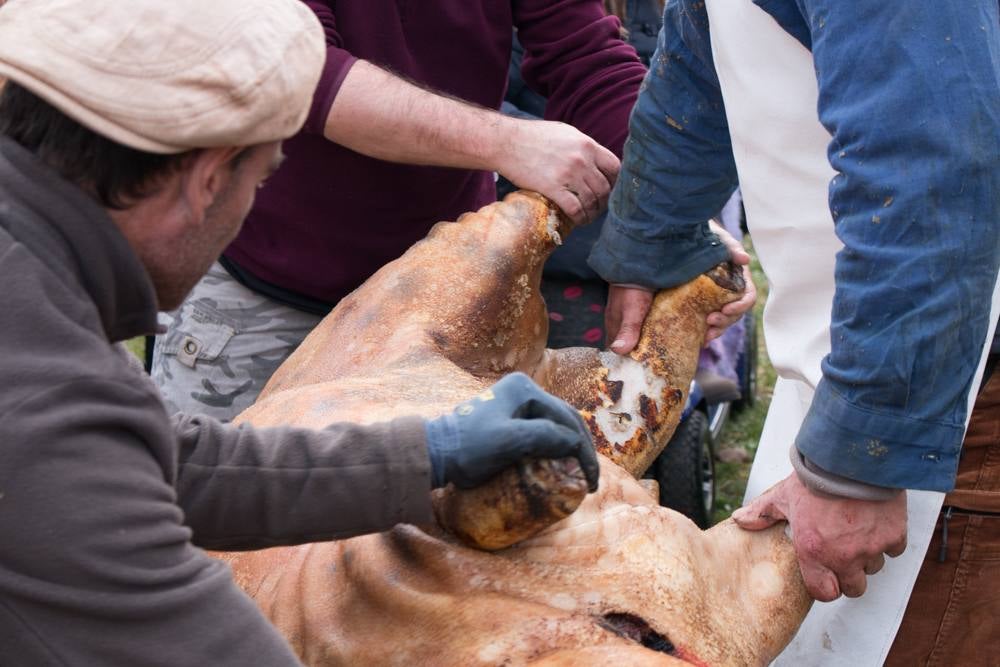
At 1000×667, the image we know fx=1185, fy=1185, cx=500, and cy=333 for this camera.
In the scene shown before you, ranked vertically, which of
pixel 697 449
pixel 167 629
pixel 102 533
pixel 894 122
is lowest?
pixel 697 449

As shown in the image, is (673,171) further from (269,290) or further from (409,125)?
Answer: (269,290)

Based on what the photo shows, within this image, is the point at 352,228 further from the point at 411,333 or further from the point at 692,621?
the point at 692,621

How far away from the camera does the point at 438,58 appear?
2914mm

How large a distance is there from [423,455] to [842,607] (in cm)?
112

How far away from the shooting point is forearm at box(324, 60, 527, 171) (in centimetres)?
264

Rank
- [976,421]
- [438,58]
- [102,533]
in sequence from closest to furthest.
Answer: [102,533]
[976,421]
[438,58]

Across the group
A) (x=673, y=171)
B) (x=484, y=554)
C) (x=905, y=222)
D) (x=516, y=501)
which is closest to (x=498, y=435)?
(x=516, y=501)

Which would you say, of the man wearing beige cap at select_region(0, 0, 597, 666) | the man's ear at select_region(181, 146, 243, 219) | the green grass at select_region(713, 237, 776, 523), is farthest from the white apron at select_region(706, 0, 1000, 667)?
the green grass at select_region(713, 237, 776, 523)

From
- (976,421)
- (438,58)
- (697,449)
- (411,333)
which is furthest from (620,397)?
(697,449)

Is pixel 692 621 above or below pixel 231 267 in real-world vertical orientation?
above

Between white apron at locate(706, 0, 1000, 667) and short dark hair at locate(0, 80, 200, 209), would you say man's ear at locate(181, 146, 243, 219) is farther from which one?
white apron at locate(706, 0, 1000, 667)

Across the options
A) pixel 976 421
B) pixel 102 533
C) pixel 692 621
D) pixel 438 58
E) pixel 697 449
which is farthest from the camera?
pixel 697 449

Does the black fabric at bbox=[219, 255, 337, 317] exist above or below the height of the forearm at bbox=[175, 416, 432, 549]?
below

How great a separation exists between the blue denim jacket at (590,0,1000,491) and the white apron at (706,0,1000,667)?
0.13 m
